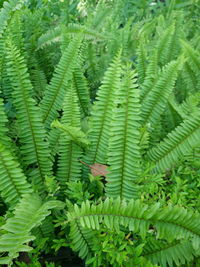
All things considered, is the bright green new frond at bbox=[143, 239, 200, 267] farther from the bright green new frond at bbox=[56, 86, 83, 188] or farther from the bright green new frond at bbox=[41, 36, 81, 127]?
the bright green new frond at bbox=[41, 36, 81, 127]

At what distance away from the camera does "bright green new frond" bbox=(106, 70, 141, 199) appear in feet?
4.87

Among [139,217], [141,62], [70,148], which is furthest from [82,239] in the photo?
[141,62]

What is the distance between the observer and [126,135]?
149cm

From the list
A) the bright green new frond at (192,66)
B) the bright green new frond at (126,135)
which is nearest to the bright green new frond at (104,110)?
the bright green new frond at (126,135)

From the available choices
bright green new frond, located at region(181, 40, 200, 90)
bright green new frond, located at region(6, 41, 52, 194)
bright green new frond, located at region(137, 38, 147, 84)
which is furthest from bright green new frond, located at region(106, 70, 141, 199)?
bright green new frond, located at region(181, 40, 200, 90)

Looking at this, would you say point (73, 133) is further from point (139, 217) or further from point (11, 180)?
point (139, 217)

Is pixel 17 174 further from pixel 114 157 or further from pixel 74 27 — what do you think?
pixel 74 27

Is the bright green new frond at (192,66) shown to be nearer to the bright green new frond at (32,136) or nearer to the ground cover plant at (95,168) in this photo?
the ground cover plant at (95,168)

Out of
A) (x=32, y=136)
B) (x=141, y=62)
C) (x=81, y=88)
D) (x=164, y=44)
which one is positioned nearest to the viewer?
(x=32, y=136)

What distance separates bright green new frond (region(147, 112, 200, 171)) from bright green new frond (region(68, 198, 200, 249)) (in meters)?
0.42

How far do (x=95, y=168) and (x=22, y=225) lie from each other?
21.8 inches

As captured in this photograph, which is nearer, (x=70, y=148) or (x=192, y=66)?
(x=70, y=148)

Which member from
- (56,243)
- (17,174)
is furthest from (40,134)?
(56,243)

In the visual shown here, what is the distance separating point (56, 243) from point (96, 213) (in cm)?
43
